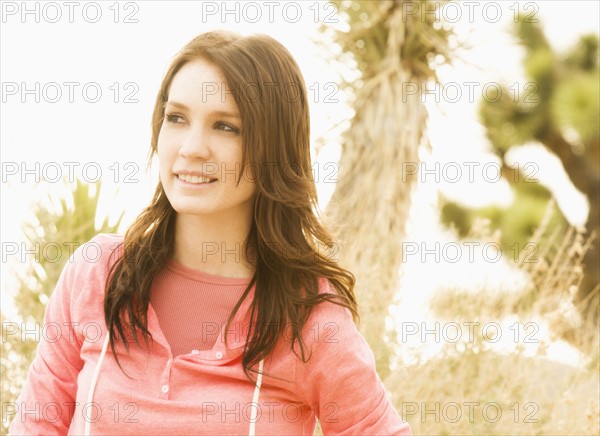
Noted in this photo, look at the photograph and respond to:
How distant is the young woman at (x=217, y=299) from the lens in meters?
2.04

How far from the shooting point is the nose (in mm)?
2012

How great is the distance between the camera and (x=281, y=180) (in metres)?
2.18

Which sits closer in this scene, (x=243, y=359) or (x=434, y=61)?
(x=243, y=359)

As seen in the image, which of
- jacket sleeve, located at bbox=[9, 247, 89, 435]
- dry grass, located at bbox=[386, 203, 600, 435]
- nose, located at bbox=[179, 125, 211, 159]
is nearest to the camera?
nose, located at bbox=[179, 125, 211, 159]

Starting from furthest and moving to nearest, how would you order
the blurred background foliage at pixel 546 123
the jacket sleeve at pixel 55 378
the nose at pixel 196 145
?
the blurred background foliage at pixel 546 123
the jacket sleeve at pixel 55 378
the nose at pixel 196 145

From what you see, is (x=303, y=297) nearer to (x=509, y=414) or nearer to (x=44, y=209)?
(x=509, y=414)

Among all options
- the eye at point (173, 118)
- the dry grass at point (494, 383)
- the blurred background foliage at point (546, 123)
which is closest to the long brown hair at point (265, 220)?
the eye at point (173, 118)

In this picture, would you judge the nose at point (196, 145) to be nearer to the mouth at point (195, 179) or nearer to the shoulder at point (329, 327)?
the mouth at point (195, 179)

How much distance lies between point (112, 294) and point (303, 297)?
1.57 ft

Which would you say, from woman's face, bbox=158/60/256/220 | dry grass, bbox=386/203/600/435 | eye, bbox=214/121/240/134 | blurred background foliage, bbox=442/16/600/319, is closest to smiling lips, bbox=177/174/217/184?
woman's face, bbox=158/60/256/220

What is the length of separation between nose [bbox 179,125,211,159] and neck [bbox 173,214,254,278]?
22 cm

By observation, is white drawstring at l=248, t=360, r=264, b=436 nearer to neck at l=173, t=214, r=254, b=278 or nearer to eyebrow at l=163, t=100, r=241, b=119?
neck at l=173, t=214, r=254, b=278

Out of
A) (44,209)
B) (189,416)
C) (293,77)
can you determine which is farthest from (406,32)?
(189,416)

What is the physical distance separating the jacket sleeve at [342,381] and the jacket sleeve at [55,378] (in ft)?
1.89
